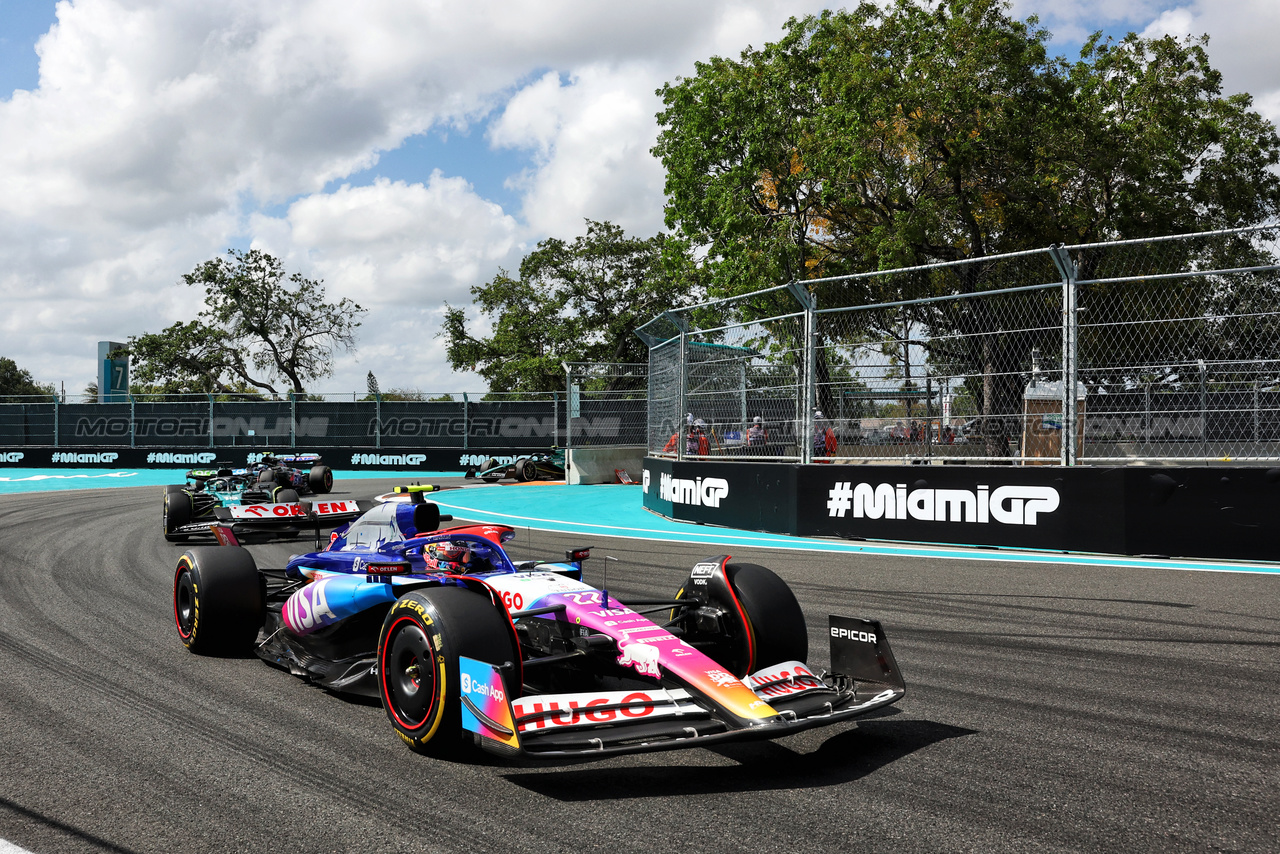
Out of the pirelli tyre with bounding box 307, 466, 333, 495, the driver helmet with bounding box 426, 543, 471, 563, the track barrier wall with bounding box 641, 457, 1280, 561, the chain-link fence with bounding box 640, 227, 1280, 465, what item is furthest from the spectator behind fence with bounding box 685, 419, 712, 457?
the pirelli tyre with bounding box 307, 466, 333, 495

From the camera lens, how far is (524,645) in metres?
4.10

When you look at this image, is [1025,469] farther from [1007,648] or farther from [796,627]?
[796,627]

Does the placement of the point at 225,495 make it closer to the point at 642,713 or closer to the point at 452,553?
the point at 452,553

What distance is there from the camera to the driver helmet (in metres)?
4.65

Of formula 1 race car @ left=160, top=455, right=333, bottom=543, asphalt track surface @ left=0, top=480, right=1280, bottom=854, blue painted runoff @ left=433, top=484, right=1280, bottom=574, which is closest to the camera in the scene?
asphalt track surface @ left=0, top=480, right=1280, bottom=854

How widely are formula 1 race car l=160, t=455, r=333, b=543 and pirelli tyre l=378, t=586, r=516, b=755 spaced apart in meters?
3.03

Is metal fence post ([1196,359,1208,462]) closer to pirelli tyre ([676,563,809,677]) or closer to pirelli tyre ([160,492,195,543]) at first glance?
pirelli tyre ([676,563,809,677])

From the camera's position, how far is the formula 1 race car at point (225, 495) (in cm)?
714

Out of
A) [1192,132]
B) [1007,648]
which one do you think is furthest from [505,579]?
[1192,132]

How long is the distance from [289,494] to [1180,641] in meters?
10.5

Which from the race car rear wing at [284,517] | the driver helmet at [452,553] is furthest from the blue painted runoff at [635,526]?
the driver helmet at [452,553]

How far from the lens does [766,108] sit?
2141 cm

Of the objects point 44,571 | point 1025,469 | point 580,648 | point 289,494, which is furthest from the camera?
point 289,494

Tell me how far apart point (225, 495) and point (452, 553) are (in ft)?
32.4
